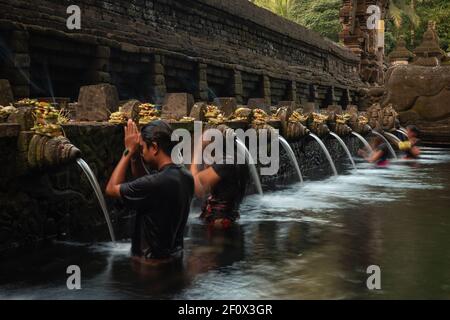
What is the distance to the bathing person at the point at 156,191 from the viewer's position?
17.5 ft

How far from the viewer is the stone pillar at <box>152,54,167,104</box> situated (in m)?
14.5

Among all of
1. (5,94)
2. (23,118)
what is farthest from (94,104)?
(23,118)

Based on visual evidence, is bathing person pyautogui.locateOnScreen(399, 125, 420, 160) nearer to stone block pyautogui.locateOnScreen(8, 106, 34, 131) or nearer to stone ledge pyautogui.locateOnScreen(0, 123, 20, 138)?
stone block pyautogui.locateOnScreen(8, 106, 34, 131)

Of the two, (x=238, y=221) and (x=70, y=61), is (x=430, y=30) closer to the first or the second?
(x=70, y=61)

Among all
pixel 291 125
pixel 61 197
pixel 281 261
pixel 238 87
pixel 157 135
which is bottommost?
pixel 281 261

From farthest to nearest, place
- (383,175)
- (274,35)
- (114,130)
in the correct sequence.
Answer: (274,35)
(383,175)
(114,130)

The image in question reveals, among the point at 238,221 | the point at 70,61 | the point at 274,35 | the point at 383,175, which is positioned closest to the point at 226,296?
the point at 238,221

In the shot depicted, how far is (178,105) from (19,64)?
323 cm

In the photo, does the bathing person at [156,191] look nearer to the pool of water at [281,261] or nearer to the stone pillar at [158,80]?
the pool of water at [281,261]

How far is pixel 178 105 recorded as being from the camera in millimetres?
9469

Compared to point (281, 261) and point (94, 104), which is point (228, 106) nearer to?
point (94, 104)

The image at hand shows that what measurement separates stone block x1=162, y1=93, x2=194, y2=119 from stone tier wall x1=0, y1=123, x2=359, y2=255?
1745 millimetres

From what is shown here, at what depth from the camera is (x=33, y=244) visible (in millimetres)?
6395
